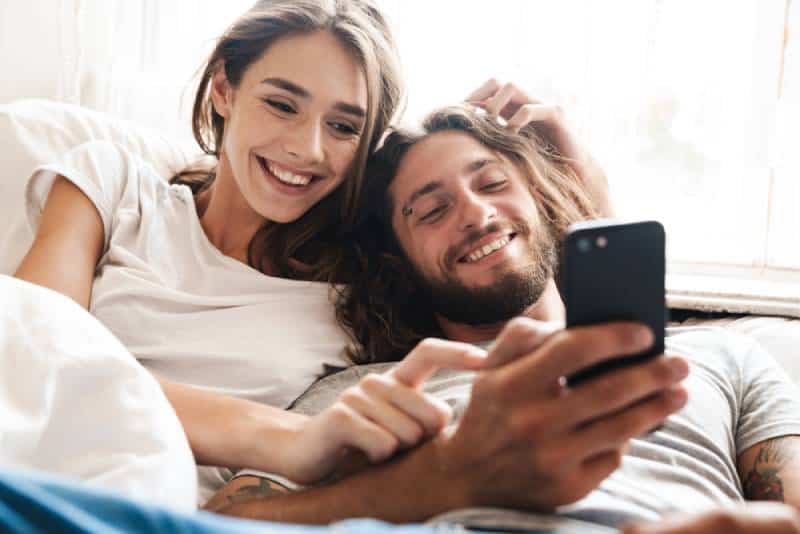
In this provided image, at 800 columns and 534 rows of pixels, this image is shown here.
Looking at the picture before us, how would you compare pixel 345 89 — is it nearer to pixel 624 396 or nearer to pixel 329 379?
pixel 329 379

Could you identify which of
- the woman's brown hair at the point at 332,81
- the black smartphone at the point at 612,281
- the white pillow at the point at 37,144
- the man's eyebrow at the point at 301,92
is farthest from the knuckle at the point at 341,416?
the white pillow at the point at 37,144

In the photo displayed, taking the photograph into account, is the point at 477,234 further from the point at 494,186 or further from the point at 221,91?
the point at 221,91

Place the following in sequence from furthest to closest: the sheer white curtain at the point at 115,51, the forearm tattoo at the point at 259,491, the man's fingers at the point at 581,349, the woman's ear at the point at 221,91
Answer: the sheer white curtain at the point at 115,51 → the woman's ear at the point at 221,91 → the forearm tattoo at the point at 259,491 → the man's fingers at the point at 581,349

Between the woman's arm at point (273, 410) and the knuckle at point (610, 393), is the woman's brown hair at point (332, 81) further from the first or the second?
the knuckle at point (610, 393)

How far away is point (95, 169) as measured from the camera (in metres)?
1.45

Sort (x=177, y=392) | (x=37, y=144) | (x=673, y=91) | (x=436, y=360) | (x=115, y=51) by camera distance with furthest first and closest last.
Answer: (x=115, y=51)
(x=673, y=91)
(x=37, y=144)
(x=177, y=392)
(x=436, y=360)

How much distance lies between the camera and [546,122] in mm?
1594


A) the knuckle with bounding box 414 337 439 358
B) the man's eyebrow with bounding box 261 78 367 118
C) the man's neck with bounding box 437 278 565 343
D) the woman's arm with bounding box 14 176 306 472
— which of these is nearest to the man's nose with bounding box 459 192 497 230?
the man's neck with bounding box 437 278 565 343

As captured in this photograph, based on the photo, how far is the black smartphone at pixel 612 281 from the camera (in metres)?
0.71

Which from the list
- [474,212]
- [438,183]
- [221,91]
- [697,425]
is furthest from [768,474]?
[221,91]

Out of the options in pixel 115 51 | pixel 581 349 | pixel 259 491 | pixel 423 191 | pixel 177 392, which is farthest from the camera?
pixel 115 51

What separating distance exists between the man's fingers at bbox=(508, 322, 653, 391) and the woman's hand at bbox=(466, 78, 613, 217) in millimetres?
863

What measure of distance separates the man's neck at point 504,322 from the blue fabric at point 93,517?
2.73ft

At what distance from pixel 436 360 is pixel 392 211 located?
0.73 meters
